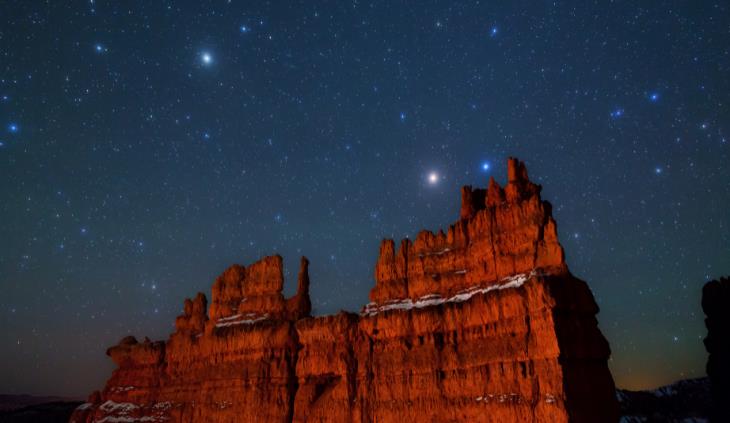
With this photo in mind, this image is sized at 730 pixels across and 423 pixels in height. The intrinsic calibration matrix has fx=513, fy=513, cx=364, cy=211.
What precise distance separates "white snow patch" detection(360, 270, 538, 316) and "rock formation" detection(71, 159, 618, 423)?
0.14m

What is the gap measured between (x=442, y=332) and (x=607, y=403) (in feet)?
45.2

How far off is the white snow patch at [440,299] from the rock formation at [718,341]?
4537 centimetres

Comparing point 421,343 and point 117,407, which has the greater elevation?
point 421,343

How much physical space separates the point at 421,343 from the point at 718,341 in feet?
161

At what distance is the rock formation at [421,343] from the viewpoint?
3712 cm

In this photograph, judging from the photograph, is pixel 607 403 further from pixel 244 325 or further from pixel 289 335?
pixel 244 325

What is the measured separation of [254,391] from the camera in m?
55.4

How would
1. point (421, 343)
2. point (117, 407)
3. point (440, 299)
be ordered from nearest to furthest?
point (421, 343) → point (440, 299) → point (117, 407)

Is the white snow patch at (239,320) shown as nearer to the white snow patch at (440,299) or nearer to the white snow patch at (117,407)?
the white snow patch at (440,299)

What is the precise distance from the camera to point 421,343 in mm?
45938

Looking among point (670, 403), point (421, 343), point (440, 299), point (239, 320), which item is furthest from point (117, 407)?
point (670, 403)

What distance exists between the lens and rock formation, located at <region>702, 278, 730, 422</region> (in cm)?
6831

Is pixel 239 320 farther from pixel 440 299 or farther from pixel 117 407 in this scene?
pixel 440 299

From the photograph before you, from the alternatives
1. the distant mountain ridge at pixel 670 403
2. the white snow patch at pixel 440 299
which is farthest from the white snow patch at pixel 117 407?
the distant mountain ridge at pixel 670 403
